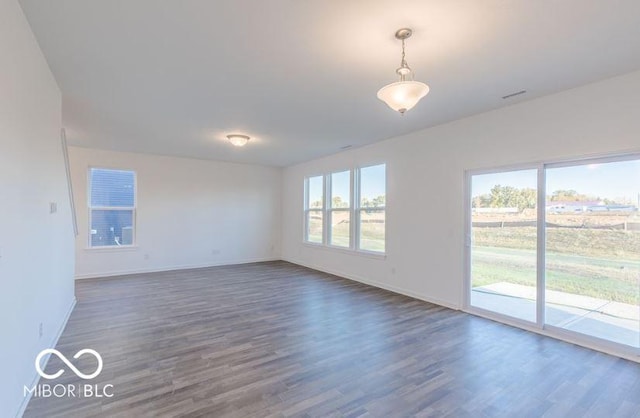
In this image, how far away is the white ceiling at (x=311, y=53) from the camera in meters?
2.04

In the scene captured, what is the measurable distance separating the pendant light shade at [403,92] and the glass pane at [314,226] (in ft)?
16.9

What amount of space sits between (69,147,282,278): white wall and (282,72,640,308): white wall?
247 centimetres

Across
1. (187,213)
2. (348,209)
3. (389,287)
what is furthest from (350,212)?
(187,213)

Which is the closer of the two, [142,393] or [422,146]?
[142,393]

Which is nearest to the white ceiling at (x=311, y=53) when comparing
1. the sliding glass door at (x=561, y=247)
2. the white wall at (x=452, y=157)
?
the white wall at (x=452, y=157)

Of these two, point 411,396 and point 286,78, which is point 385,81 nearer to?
point 286,78

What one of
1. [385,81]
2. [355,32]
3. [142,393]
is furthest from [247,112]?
[142,393]

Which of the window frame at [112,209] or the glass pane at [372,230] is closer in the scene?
the glass pane at [372,230]

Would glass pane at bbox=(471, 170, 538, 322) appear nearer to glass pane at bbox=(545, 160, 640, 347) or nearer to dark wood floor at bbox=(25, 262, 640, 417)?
glass pane at bbox=(545, 160, 640, 347)

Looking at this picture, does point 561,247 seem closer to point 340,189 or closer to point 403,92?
point 403,92

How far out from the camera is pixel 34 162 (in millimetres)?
2406

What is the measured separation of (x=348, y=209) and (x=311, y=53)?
14.0 ft

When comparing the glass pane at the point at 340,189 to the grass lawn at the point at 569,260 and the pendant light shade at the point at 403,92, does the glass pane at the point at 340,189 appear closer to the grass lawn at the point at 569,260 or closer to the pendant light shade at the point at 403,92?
the grass lawn at the point at 569,260

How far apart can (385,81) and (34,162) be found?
3135 mm
